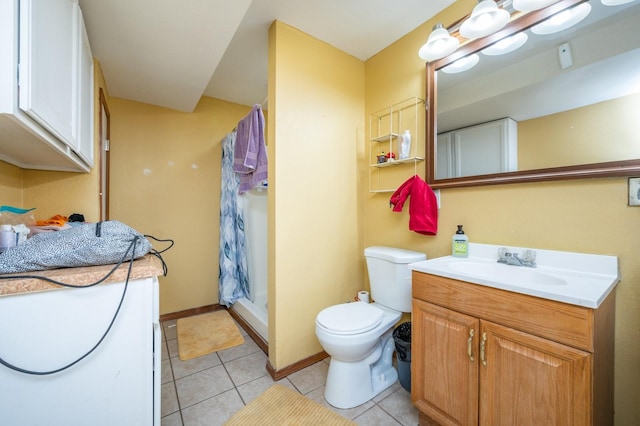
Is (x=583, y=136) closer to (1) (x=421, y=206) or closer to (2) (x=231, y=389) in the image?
(1) (x=421, y=206)

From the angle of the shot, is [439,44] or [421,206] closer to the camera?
[439,44]

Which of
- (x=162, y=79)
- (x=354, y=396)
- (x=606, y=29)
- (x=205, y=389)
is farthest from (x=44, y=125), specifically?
(x=606, y=29)

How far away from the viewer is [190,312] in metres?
2.70

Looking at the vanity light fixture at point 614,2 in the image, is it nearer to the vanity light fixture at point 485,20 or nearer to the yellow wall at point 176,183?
the vanity light fixture at point 485,20

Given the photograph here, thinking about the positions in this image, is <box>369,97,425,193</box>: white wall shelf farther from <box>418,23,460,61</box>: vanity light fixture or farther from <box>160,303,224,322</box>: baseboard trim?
<box>160,303,224,322</box>: baseboard trim

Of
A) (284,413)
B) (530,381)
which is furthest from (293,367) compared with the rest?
(530,381)

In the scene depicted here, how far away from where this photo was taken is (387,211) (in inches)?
78.9

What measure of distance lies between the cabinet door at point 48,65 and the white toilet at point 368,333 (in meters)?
1.48

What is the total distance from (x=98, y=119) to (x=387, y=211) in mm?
2189

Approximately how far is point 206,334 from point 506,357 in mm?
2237

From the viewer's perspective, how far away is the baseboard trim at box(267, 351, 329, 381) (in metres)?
1.68

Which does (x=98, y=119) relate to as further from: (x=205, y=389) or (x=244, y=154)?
(x=205, y=389)

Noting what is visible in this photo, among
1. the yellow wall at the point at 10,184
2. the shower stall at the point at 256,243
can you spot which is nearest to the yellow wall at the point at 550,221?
the shower stall at the point at 256,243

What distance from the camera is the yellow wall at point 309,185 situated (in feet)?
5.65
